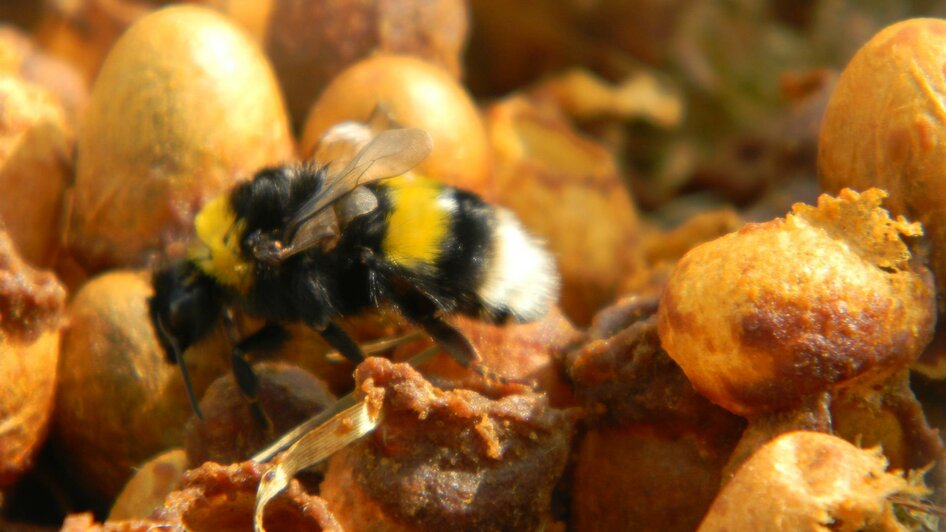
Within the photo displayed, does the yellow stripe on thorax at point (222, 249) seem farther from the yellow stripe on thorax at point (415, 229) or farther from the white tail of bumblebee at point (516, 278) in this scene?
the white tail of bumblebee at point (516, 278)

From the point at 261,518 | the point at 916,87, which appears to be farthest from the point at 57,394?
the point at 916,87

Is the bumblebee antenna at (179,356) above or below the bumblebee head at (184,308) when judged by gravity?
below

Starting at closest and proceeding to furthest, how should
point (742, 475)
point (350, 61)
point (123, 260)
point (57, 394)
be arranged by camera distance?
point (742, 475) < point (57, 394) < point (123, 260) < point (350, 61)

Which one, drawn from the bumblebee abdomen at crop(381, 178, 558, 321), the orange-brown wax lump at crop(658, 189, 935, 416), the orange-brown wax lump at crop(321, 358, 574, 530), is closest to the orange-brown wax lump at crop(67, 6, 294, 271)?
the bumblebee abdomen at crop(381, 178, 558, 321)

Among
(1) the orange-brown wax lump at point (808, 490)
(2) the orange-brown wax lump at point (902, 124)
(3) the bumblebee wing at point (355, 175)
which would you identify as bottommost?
(1) the orange-brown wax lump at point (808, 490)

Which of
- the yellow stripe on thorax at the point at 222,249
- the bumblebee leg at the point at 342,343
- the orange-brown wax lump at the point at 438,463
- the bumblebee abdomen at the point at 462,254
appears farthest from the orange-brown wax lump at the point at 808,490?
the yellow stripe on thorax at the point at 222,249

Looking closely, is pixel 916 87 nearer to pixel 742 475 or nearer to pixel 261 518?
pixel 742 475
